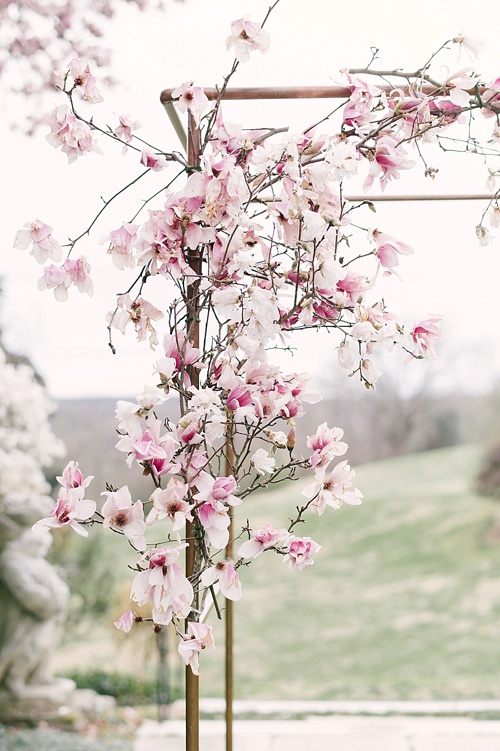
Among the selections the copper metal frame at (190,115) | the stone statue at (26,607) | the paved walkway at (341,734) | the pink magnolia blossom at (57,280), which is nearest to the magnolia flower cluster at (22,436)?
the stone statue at (26,607)

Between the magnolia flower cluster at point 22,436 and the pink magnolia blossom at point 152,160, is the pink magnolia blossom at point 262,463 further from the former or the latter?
the magnolia flower cluster at point 22,436

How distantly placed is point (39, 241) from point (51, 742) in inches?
117

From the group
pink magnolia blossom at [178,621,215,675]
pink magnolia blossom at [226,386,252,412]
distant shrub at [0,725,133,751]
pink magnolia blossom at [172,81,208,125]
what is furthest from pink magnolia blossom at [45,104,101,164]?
distant shrub at [0,725,133,751]

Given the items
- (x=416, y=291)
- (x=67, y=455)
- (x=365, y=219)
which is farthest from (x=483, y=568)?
(x=67, y=455)

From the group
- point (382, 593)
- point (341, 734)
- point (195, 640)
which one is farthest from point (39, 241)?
point (382, 593)

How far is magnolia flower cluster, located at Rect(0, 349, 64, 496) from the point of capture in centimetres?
380

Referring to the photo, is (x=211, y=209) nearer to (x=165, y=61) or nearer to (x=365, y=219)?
(x=165, y=61)

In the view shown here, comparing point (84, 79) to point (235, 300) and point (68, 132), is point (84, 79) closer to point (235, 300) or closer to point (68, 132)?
point (68, 132)

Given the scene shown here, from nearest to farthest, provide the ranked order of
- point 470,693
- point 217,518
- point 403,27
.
A: point 217,518, point 403,27, point 470,693

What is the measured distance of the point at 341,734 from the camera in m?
3.13

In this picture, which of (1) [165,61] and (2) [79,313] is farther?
(2) [79,313]

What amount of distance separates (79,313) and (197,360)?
3840mm

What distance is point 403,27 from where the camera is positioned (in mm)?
4352

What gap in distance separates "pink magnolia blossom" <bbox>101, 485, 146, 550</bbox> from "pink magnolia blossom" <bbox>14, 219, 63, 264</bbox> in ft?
0.97
